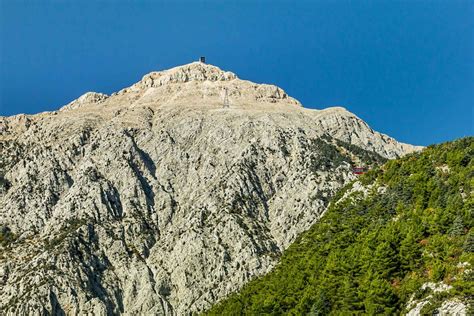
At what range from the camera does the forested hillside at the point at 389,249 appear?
86.8m

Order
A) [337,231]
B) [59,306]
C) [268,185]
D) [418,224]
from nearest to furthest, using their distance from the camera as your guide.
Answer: [418,224] → [337,231] → [59,306] → [268,185]

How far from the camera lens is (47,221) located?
634 feet

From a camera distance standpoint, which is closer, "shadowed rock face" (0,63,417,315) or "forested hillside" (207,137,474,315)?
"forested hillside" (207,137,474,315)

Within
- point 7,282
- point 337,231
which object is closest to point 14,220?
point 7,282

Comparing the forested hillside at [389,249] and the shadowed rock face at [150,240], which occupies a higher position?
the shadowed rock face at [150,240]

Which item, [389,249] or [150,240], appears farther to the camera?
[150,240]

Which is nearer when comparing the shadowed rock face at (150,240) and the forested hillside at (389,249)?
the forested hillside at (389,249)

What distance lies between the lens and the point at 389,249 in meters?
96.2

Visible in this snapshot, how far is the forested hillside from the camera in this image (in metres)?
86.8

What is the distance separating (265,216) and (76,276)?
58.2 meters

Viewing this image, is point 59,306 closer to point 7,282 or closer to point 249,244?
point 7,282

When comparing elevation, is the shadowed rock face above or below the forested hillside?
above

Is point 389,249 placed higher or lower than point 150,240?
lower

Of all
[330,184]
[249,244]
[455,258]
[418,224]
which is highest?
[330,184]
